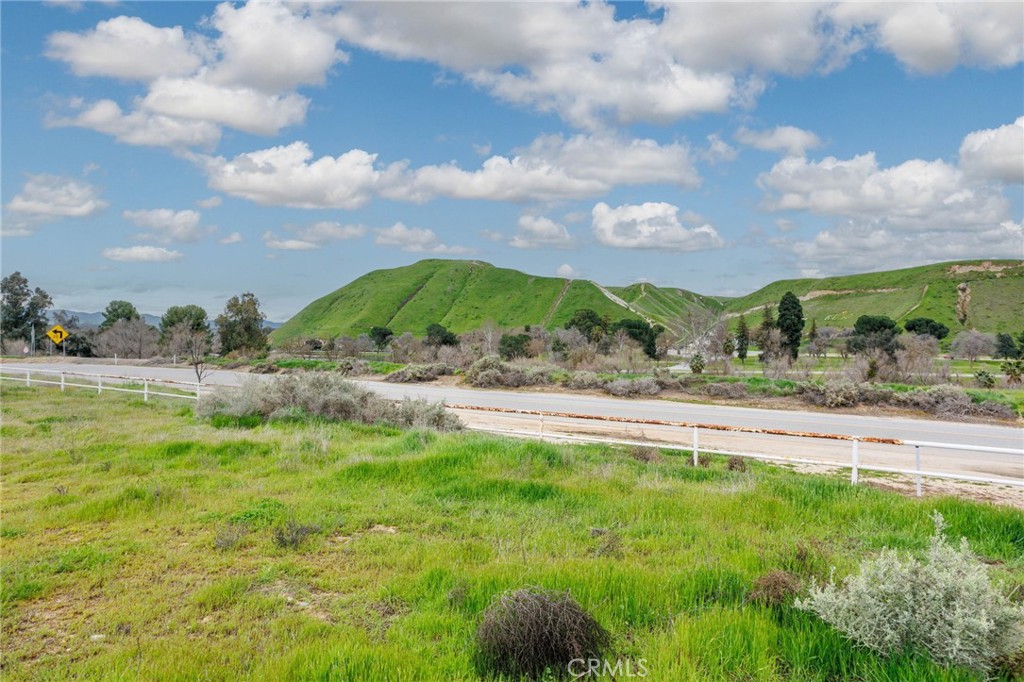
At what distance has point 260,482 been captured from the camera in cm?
878

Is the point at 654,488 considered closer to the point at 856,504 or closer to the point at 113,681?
the point at 856,504

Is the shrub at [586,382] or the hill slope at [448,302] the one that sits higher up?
the hill slope at [448,302]

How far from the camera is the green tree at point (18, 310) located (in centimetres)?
7275

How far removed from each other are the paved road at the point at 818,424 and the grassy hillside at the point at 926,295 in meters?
108

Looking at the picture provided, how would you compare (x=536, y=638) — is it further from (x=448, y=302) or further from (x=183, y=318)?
(x=448, y=302)

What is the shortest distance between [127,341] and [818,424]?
70303 mm

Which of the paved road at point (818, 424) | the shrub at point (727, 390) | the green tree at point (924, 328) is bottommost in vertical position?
the paved road at point (818, 424)

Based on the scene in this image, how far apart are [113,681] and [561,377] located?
26615 millimetres

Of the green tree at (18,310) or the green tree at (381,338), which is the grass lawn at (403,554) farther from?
the green tree at (18,310)

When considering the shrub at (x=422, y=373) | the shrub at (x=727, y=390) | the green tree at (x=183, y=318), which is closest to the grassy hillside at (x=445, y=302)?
the green tree at (x=183, y=318)

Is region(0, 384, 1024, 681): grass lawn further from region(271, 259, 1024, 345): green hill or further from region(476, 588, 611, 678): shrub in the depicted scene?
region(271, 259, 1024, 345): green hill

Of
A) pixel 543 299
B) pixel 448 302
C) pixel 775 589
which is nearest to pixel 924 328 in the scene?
pixel 543 299

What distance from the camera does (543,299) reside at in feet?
531

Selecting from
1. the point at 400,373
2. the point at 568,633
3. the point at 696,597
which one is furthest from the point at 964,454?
the point at 400,373
